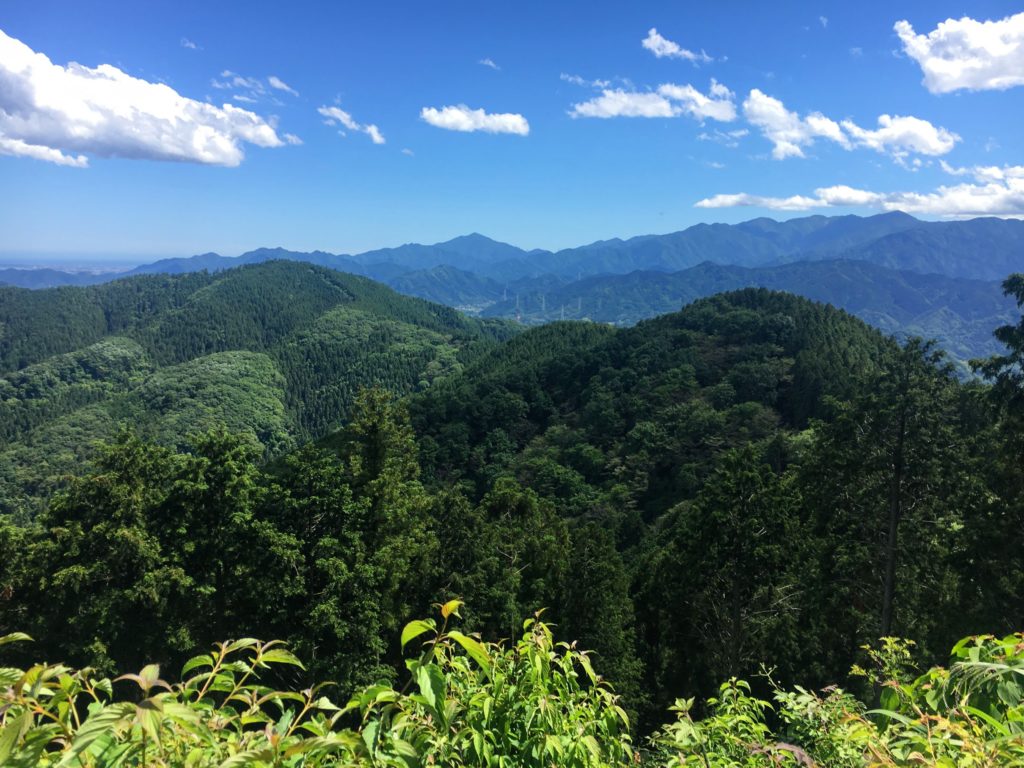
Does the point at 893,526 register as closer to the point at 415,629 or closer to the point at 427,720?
the point at 427,720

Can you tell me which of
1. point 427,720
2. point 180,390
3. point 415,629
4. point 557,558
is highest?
point 415,629

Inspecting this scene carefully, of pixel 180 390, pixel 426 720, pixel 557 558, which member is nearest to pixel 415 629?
pixel 426 720

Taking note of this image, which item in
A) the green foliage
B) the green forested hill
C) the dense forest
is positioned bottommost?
the green forested hill

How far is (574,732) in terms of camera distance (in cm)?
229

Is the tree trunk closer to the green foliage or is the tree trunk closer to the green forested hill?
the green foliage

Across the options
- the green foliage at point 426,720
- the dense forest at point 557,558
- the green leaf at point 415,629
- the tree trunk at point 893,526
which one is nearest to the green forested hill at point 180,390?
the dense forest at point 557,558

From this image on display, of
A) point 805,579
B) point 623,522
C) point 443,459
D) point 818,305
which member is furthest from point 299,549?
point 818,305

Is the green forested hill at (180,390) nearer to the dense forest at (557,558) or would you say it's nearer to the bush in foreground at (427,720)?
the dense forest at (557,558)

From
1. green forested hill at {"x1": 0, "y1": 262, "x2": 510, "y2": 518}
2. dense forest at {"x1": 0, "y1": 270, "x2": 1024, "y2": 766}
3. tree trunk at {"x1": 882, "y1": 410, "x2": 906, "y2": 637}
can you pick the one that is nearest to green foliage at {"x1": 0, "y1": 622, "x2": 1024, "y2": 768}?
dense forest at {"x1": 0, "y1": 270, "x2": 1024, "y2": 766}

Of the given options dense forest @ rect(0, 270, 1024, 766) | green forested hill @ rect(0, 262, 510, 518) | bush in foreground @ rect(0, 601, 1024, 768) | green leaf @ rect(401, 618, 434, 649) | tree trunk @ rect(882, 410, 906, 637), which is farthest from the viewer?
green forested hill @ rect(0, 262, 510, 518)

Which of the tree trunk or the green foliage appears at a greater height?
the green foliage

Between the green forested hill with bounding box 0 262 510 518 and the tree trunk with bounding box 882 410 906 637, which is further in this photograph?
the green forested hill with bounding box 0 262 510 518

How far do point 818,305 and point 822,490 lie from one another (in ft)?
277

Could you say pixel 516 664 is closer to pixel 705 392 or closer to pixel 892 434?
pixel 892 434
